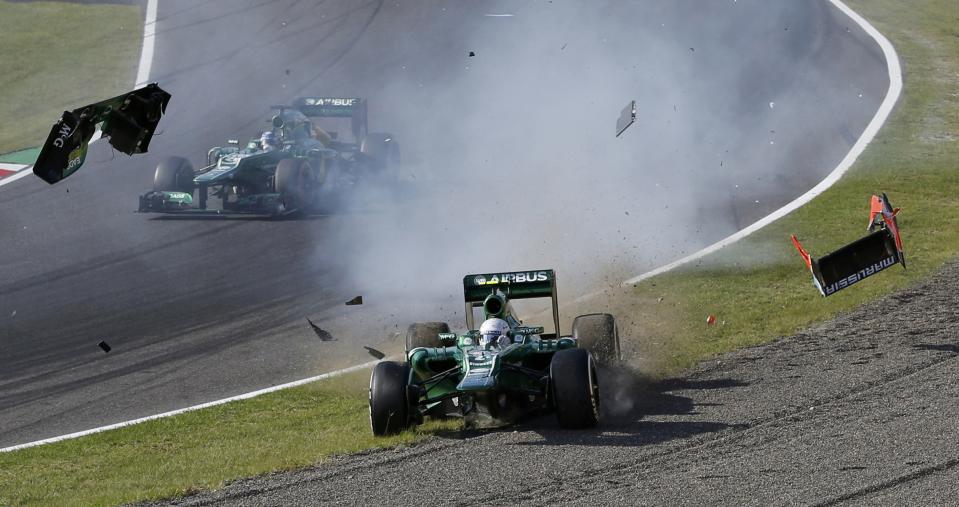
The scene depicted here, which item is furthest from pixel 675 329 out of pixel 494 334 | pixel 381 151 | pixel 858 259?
pixel 381 151

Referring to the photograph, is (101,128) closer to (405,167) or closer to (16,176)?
(405,167)

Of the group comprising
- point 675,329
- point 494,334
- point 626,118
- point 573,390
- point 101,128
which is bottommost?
point 573,390

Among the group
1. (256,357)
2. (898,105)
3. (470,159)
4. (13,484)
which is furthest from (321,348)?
(898,105)

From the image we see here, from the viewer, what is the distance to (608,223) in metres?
23.0

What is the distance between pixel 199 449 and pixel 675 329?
261 inches

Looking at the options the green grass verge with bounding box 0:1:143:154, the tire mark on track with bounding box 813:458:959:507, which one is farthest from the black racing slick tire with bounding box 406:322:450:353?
the green grass verge with bounding box 0:1:143:154

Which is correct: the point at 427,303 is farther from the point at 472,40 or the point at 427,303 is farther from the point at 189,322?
the point at 472,40

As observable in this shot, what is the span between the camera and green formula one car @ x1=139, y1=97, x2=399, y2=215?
2412 cm

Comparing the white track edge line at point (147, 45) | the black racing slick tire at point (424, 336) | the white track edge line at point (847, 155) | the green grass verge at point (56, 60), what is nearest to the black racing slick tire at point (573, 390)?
the black racing slick tire at point (424, 336)

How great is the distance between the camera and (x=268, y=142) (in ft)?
82.5

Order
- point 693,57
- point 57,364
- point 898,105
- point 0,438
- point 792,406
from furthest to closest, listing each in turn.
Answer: point 693,57
point 898,105
point 57,364
point 0,438
point 792,406

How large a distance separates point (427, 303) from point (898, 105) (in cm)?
1450

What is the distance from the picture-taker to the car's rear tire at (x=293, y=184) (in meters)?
24.0

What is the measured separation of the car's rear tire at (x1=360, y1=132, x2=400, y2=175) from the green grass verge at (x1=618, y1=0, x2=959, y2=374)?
8.28 m
